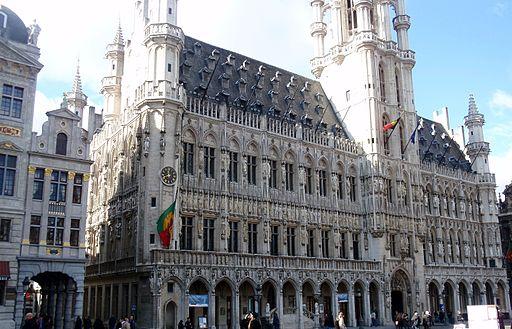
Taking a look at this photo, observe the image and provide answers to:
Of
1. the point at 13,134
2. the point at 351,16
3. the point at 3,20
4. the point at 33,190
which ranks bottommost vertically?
the point at 33,190

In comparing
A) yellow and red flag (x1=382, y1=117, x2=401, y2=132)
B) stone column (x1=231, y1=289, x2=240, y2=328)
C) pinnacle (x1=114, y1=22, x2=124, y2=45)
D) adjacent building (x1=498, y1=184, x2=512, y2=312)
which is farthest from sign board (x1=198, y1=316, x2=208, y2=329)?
adjacent building (x1=498, y1=184, x2=512, y2=312)

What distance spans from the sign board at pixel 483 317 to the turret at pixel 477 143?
51.6m

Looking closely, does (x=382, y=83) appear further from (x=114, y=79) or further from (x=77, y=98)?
(x=77, y=98)

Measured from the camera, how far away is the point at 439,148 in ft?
234

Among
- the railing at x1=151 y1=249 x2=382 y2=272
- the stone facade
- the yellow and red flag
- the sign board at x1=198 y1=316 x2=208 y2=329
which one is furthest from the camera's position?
the yellow and red flag

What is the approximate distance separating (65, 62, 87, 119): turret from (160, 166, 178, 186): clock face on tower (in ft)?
70.0

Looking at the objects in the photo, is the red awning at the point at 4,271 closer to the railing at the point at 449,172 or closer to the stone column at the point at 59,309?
the stone column at the point at 59,309

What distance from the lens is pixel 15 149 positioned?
3209 cm

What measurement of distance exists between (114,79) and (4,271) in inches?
1005

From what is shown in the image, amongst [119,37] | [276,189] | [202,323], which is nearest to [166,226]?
[202,323]

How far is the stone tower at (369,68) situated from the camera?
56125 mm

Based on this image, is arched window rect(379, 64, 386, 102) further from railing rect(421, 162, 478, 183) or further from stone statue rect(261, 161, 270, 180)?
stone statue rect(261, 161, 270, 180)

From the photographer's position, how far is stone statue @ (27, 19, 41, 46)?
34375 millimetres

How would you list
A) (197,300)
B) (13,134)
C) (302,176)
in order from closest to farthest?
(13,134)
(197,300)
(302,176)
